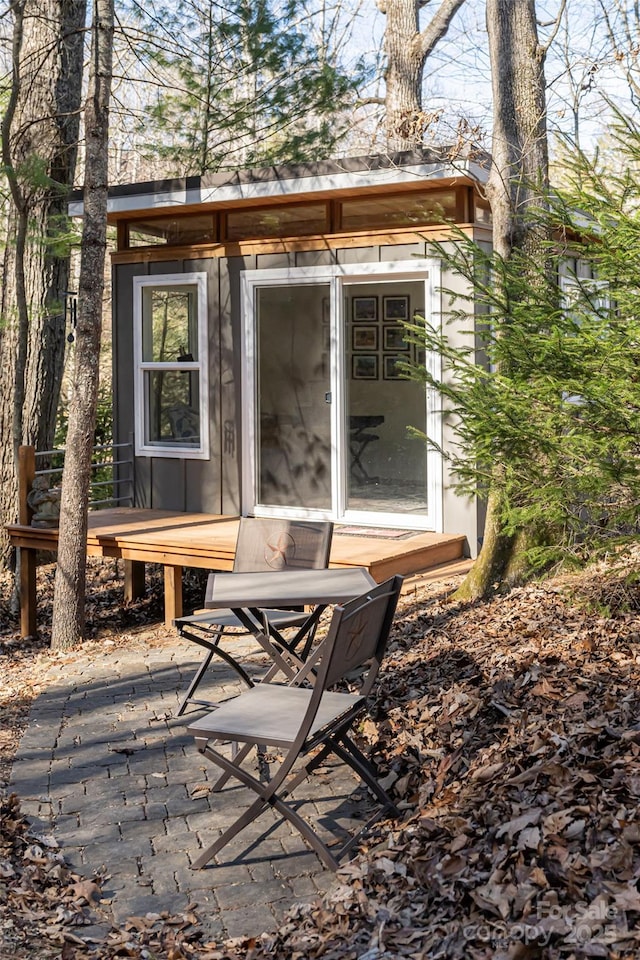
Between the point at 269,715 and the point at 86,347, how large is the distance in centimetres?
439

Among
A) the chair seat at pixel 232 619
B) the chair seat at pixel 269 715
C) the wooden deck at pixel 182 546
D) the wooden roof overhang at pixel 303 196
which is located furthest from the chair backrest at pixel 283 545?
the wooden roof overhang at pixel 303 196

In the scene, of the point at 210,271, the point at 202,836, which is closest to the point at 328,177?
the point at 210,271

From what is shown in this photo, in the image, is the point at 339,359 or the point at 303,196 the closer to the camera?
the point at 303,196

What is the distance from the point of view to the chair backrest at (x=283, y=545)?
5824mm

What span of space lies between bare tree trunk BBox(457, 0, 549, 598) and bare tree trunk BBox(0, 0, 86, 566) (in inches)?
216

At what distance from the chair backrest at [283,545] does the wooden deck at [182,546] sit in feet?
4.32

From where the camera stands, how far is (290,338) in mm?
9086

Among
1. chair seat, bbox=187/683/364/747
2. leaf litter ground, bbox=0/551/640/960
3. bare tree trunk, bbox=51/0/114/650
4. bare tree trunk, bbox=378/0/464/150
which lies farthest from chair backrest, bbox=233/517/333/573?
bare tree trunk, bbox=378/0/464/150

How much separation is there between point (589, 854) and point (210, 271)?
7304mm

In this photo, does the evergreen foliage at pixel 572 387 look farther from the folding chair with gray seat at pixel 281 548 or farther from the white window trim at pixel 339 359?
the white window trim at pixel 339 359

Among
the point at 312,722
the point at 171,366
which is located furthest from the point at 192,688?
the point at 171,366

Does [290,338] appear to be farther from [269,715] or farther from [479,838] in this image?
[479,838]

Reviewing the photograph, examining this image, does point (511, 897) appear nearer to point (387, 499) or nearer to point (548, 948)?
point (548, 948)

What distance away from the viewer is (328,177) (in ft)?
26.8
